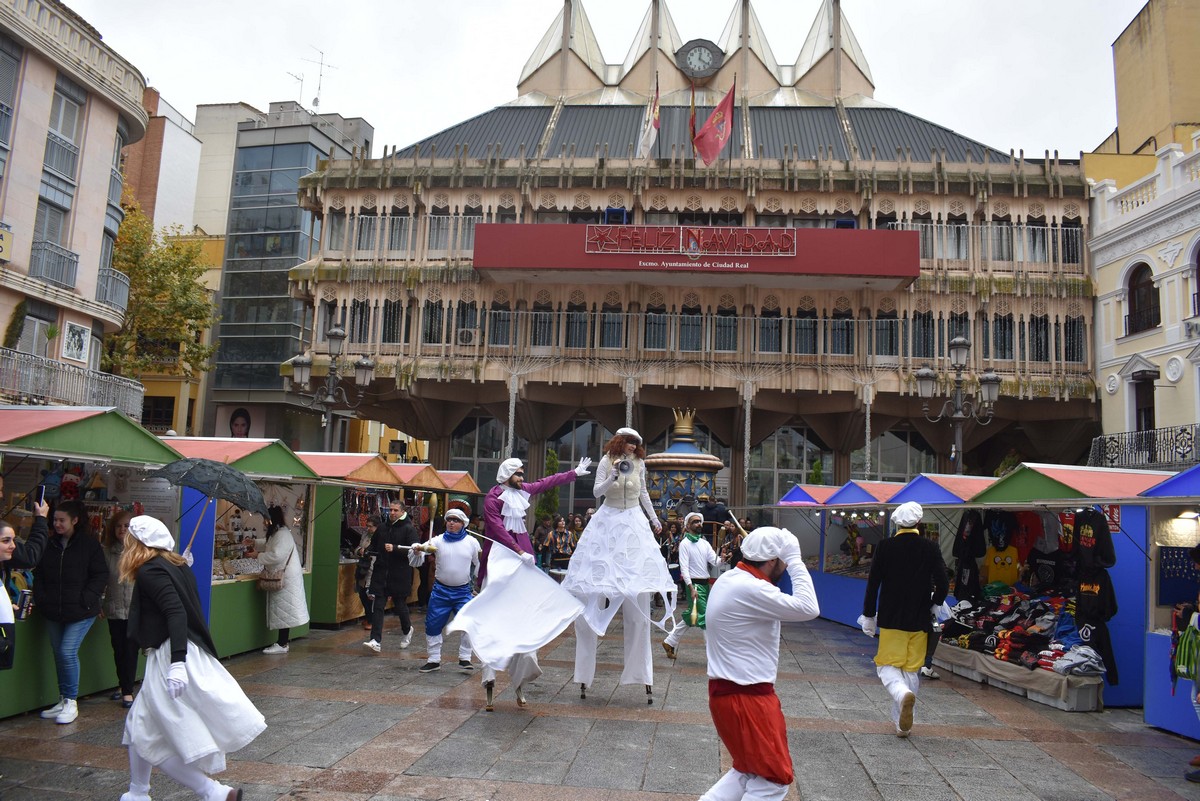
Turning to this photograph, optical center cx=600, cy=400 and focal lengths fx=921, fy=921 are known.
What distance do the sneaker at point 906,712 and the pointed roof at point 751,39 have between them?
138 feet

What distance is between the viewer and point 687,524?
13.5 m

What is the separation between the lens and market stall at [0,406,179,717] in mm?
8055

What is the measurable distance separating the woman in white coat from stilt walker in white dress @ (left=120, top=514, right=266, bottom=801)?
6760 millimetres

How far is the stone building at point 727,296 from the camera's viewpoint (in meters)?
31.4

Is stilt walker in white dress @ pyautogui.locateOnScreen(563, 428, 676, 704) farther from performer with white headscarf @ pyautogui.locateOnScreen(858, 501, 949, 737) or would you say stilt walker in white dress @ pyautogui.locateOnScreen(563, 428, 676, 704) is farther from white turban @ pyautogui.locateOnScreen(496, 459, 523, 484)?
performer with white headscarf @ pyautogui.locateOnScreen(858, 501, 949, 737)

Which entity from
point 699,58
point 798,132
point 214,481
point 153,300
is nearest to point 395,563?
point 214,481

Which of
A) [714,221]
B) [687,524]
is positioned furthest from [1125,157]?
[687,524]

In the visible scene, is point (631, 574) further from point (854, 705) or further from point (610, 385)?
point (610, 385)

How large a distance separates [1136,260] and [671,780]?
29367 mm

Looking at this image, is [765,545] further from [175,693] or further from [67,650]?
[67,650]

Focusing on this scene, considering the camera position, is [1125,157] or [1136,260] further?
[1125,157]

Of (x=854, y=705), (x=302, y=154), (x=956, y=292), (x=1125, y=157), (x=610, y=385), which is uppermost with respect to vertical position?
(x=302, y=154)

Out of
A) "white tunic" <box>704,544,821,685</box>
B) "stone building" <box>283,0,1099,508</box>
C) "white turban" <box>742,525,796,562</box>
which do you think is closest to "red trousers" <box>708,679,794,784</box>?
"white tunic" <box>704,544,821,685</box>

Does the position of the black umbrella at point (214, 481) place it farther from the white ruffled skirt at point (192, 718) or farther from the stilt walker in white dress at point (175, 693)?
the white ruffled skirt at point (192, 718)
